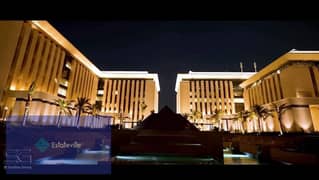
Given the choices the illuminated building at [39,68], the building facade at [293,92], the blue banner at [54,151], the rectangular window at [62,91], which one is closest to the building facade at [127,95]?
the illuminated building at [39,68]

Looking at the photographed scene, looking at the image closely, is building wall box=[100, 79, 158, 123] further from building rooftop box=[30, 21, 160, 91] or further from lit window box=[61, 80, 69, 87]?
lit window box=[61, 80, 69, 87]

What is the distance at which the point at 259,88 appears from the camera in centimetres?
4231

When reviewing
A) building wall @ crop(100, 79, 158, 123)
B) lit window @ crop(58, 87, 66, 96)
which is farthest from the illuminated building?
building wall @ crop(100, 79, 158, 123)

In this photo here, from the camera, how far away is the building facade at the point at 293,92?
94.7 feet

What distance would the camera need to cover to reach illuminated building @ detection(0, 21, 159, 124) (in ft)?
73.7

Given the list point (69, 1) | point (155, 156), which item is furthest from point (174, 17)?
point (155, 156)

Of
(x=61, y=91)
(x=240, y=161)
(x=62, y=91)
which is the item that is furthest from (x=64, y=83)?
(x=240, y=161)

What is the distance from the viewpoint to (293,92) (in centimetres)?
3147

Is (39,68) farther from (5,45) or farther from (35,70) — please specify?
(5,45)

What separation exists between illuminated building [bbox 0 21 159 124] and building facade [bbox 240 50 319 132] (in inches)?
1393

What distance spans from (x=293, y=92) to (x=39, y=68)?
4434 centimetres

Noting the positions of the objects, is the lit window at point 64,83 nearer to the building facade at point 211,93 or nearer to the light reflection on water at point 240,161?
the building facade at point 211,93

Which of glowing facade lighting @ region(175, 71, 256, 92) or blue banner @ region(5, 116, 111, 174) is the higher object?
glowing facade lighting @ region(175, 71, 256, 92)

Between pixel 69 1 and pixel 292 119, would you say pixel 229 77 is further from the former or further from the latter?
pixel 69 1
